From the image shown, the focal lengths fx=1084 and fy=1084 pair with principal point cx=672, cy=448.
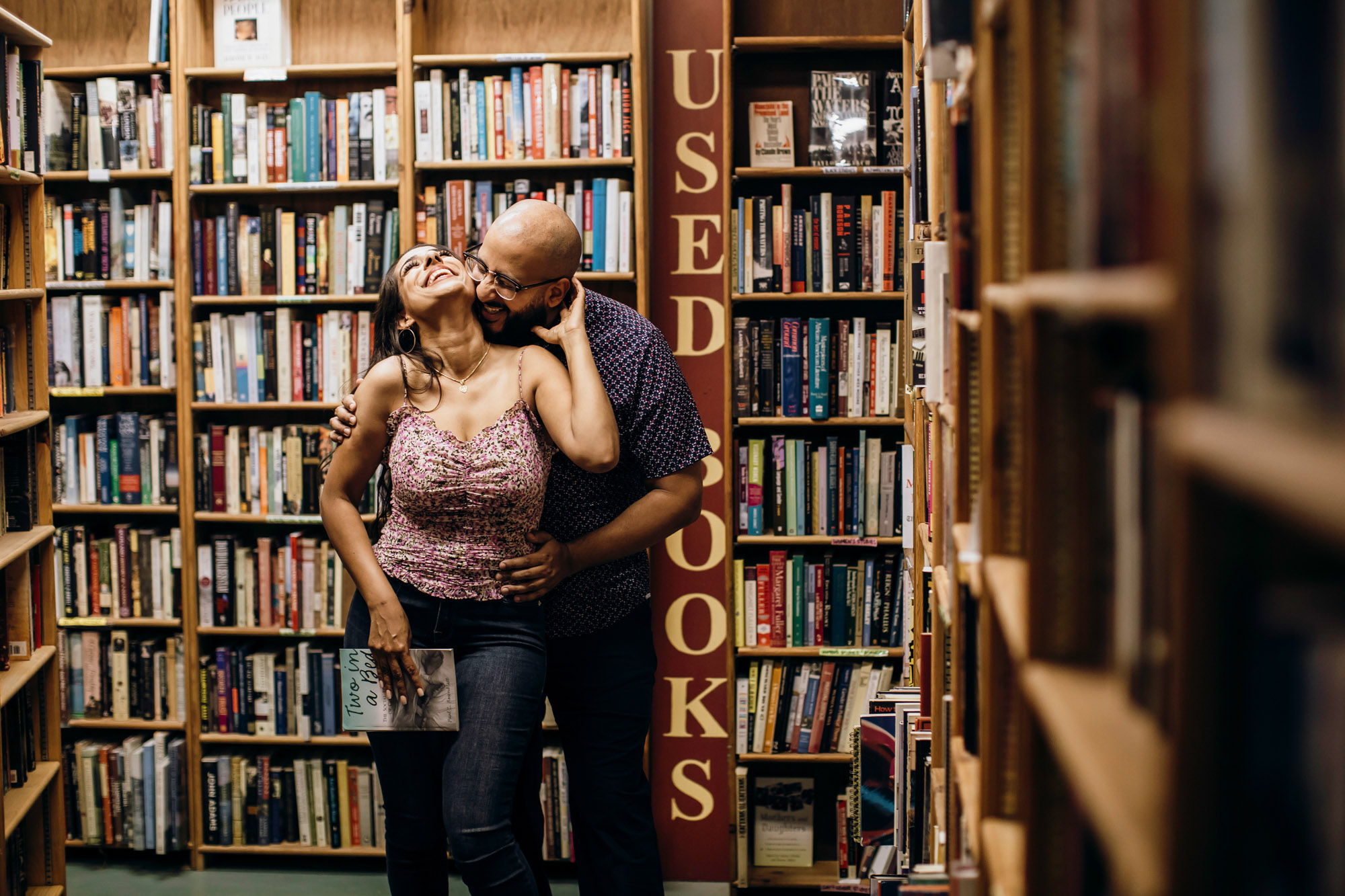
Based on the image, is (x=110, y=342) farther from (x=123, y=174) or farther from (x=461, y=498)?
(x=461, y=498)

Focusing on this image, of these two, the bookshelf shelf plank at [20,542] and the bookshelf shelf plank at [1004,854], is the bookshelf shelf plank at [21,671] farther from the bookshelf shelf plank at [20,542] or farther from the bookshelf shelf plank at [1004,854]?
the bookshelf shelf plank at [1004,854]

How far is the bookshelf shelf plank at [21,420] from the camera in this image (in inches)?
78.3

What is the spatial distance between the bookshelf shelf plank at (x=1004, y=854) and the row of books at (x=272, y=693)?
2.36 m

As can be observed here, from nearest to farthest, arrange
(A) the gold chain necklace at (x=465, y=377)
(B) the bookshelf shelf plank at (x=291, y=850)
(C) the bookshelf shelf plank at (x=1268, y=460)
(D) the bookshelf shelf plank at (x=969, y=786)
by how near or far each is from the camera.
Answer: (C) the bookshelf shelf plank at (x=1268, y=460), (D) the bookshelf shelf plank at (x=969, y=786), (A) the gold chain necklace at (x=465, y=377), (B) the bookshelf shelf plank at (x=291, y=850)

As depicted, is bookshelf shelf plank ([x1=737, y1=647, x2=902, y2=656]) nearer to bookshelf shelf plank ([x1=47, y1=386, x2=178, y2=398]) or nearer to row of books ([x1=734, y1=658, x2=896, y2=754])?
row of books ([x1=734, y1=658, x2=896, y2=754])

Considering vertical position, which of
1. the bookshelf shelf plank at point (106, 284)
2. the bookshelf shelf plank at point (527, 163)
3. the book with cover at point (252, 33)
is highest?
the book with cover at point (252, 33)

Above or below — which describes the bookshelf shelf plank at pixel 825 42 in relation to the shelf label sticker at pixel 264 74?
above

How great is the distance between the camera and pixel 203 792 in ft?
10.00

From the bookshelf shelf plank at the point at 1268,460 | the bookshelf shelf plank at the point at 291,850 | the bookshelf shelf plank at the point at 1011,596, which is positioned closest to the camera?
the bookshelf shelf plank at the point at 1268,460

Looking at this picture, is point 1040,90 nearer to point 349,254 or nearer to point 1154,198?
point 1154,198

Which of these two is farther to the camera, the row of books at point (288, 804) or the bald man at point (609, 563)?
the row of books at point (288, 804)

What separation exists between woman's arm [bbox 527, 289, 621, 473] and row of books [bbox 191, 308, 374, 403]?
132 centimetres

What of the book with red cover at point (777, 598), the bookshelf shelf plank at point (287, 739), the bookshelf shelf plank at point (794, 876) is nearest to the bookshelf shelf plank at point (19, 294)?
the bookshelf shelf plank at point (287, 739)

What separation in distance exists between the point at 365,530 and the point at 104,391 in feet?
5.22
